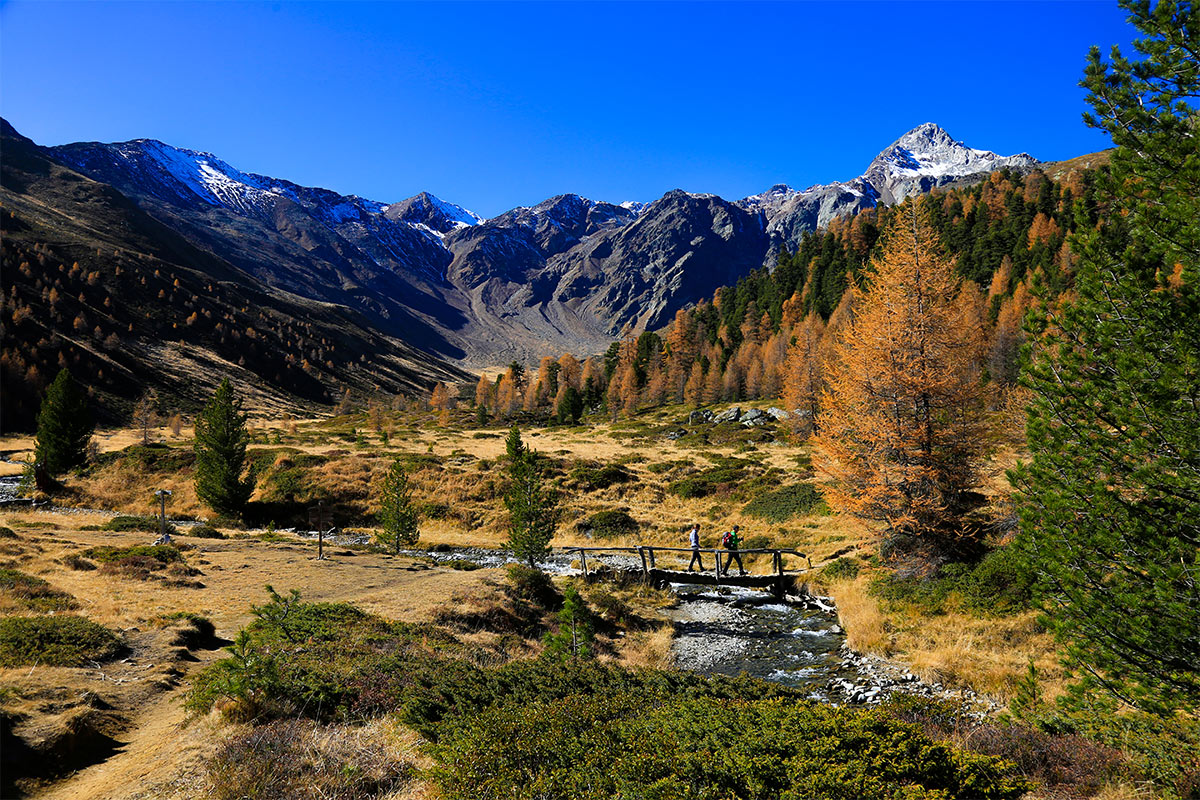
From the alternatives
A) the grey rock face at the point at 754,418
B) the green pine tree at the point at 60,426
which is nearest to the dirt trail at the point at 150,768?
the green pine tree at the point at 60,426

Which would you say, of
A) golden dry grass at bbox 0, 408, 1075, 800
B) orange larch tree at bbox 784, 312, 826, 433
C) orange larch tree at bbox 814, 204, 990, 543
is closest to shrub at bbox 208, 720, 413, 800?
golden dry grass at bbox 0, 408, 1075, 800

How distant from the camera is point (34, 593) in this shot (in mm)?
15078

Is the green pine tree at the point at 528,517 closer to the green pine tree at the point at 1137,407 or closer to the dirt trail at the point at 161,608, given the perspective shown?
the dirt trail at the point at 161,608

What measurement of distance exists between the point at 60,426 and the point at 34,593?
1286 inches

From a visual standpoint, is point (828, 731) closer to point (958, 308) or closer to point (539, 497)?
point (958, 308)

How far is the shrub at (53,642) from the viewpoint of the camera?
34.0ft

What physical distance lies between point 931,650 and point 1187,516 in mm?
10097

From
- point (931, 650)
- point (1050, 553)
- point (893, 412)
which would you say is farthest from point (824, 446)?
point (1050, 553)

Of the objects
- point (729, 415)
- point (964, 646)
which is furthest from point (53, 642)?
point (729, 415)

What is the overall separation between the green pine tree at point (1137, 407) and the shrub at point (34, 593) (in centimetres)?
2153

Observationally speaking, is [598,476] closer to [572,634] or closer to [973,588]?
[572,634]

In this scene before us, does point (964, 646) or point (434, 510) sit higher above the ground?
point (964, 646)

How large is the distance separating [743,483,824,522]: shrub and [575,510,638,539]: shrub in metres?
7.48

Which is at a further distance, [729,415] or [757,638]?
[729,415]
